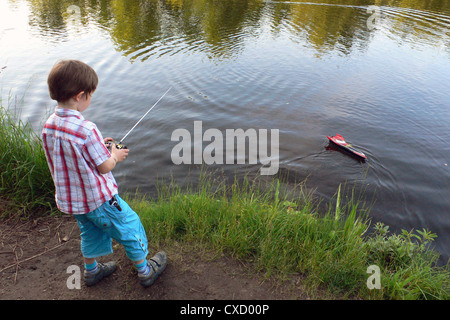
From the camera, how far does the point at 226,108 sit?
9.13 metres

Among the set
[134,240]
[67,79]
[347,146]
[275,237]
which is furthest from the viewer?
[347,146]

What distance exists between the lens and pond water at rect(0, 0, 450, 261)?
6449 millimetres

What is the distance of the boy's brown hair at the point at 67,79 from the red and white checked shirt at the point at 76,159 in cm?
12

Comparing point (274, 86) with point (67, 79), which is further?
point (274, 86)

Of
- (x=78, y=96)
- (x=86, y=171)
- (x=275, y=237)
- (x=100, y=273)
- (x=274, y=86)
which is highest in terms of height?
(x=78, y=96)

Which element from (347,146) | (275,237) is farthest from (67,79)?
(347,146)

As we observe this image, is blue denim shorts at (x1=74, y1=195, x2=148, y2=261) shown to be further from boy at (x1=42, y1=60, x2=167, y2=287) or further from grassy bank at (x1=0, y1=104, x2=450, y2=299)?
grassy bank at (x1=0, y1=104, x2=450, y2=299)

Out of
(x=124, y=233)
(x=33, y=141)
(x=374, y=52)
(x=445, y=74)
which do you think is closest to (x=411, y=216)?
(x=124, y=233)

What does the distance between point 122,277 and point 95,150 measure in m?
1.35

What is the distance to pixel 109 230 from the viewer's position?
259cm

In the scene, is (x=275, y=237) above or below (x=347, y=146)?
above

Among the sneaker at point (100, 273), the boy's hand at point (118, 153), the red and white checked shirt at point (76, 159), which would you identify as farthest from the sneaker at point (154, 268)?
the boy's hand at point (118, 153)

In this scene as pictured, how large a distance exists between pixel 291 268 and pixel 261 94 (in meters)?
7.65

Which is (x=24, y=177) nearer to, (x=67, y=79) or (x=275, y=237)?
(x=67, y=79)
